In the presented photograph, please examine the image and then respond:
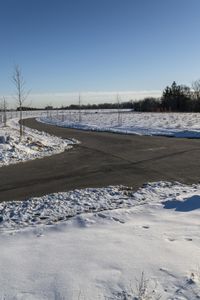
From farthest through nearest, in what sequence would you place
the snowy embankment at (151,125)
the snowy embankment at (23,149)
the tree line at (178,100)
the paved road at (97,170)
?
the tree line at (178,100), the snowy embankment at (151,125), the snowy embankment at (23,149), the paved road at (97,170)

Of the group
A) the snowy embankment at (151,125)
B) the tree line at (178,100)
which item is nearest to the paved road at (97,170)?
the snowy embankment at (151,125)

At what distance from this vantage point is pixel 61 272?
14.4 ft

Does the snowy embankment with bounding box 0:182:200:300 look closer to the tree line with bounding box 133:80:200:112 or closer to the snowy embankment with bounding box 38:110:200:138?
the snowy embankment with bounding box 38:110:200:138

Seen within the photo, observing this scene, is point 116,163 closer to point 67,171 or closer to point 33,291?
point 67,171

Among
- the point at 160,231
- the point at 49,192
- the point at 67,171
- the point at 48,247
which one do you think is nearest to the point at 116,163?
the point at 67,171

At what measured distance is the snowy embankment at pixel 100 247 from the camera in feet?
13.4

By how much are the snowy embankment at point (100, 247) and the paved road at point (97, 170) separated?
57.1 inches

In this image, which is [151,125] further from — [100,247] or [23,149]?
[100,247]

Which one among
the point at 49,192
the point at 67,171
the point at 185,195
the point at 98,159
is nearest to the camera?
the point at 185,195

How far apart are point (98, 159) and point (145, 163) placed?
2.12 metres

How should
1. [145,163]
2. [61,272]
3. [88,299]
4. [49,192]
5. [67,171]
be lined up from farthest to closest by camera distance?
[145,163] → [67,171] → [49,192] → [61,272] → [88,299]

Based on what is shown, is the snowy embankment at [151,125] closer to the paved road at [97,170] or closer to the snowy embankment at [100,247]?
the paved road at [97,170]

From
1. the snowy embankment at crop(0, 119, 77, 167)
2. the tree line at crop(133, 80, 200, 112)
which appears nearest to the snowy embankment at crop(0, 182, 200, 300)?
the snowy embankment at crop(0, 119, 77, 167)

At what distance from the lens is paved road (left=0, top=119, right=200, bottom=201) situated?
9984mm
